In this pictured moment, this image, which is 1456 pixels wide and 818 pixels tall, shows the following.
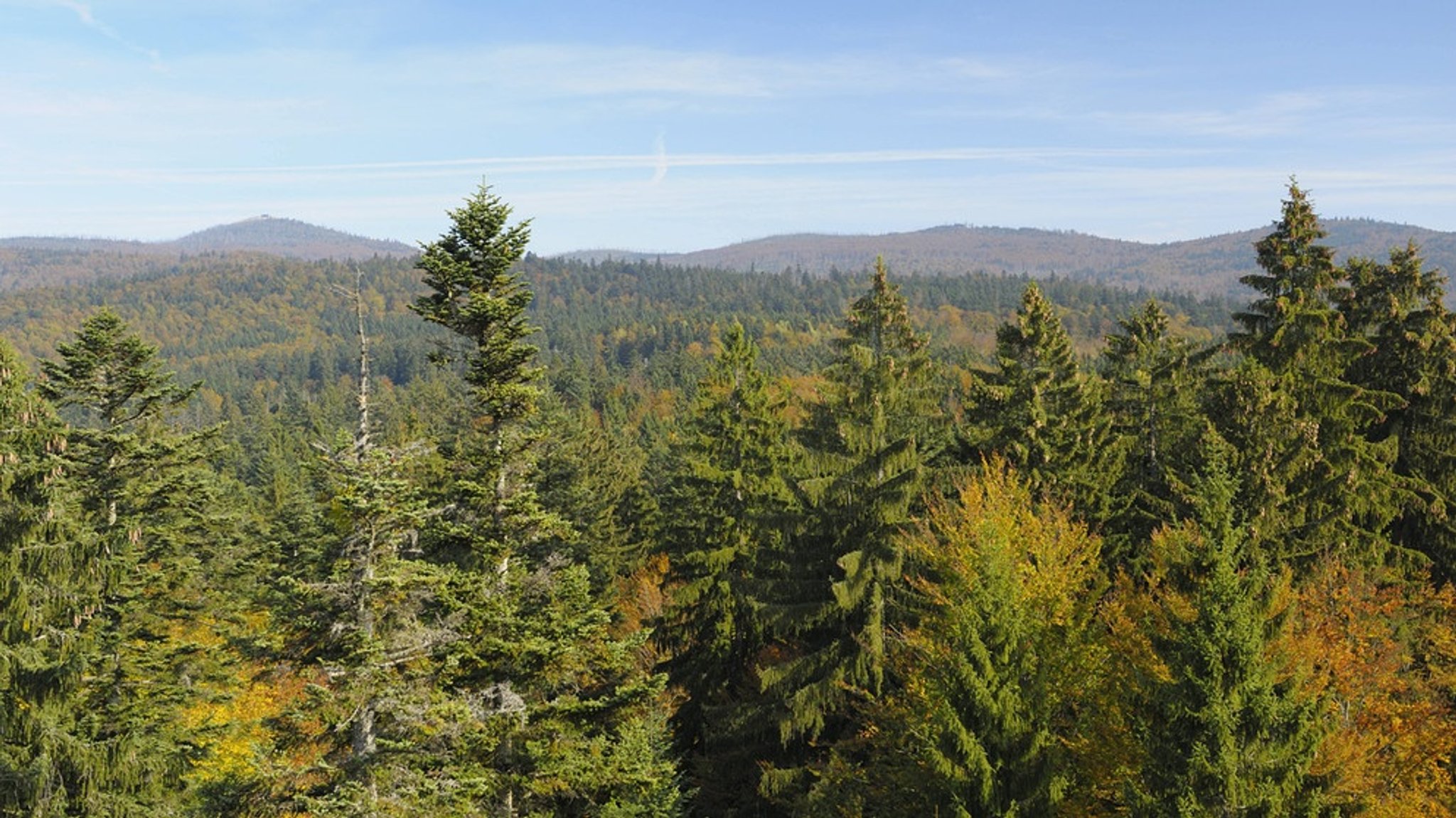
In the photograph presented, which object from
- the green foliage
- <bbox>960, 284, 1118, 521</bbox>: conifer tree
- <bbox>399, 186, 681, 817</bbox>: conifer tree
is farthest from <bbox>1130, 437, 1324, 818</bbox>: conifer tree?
<bbox>960, 284, 1118, 521</bbox>: conifer tree

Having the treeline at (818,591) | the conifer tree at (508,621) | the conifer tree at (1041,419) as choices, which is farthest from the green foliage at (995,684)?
the conifer tree at (1041,419)

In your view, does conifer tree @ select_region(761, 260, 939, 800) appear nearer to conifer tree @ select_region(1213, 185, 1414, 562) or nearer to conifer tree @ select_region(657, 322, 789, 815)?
conifer tree @ select_region(657, 322, 789, 815)

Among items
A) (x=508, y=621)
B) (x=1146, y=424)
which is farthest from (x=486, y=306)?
(x=1146, y=424)

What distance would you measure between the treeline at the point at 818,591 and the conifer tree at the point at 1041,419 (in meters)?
0.12

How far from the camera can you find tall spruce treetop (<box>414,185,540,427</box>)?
1586cm

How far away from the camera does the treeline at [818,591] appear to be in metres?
13.6

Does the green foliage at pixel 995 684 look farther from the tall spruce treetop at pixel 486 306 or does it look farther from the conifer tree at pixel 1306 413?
the tall spruce treetop at pixel 486 306

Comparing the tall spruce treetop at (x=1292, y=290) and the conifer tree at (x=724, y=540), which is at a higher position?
the tall spruce treetop at (x=1292, y=290)

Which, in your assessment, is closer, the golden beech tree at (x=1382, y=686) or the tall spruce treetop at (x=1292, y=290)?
the golden beech tree at (x=1382, y=686)

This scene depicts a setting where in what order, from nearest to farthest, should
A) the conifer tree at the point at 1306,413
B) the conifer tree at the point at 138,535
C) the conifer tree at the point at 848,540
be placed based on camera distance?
the conifer tree at the point at 138,535, the conifer tree at the point at 848,540, the conifer tree at the point at 1306,413

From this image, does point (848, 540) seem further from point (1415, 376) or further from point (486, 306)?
point (1415, 376)

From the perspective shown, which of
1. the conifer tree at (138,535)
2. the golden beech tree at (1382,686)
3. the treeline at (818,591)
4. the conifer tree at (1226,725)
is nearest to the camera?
the conifer tree at (1226,725)

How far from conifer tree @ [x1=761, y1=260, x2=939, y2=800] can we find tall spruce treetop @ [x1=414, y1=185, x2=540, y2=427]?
859 centimetres

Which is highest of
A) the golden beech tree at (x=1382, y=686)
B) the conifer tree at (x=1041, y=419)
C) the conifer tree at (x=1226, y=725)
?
the conifer tree at (x=1041, y=419)
